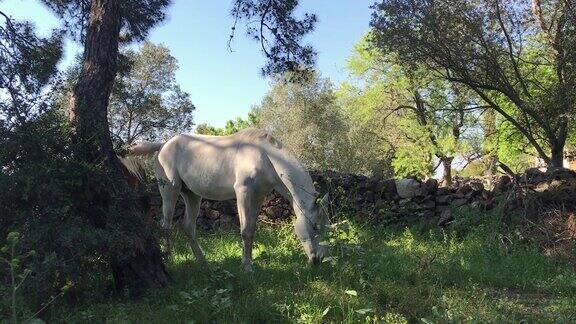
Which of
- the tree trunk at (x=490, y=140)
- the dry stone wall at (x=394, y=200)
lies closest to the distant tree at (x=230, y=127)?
the tree trunk at (x=490, y=140)

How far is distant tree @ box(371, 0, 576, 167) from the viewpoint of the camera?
34.1 feet

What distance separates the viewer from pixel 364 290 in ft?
16.5

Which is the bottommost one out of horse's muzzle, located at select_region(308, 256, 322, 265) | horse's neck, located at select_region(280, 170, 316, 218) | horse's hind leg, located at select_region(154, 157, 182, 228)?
horse's muzzle, located at select_region(308, 256, 322, 265)

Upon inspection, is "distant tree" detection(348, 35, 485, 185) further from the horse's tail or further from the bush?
the bush

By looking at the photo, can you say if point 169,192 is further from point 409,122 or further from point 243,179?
point 409,122

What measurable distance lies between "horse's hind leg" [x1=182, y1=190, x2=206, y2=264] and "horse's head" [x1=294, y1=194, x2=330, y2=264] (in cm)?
173

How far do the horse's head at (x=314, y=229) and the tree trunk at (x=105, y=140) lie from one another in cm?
159

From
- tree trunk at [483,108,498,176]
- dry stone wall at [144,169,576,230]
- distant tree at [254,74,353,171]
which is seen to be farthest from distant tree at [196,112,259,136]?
dry stone wall at [144,169,576,230]

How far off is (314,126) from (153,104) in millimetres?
10604

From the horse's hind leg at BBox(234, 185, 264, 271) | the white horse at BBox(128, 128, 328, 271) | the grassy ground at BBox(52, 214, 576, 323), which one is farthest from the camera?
the horse's hind leg at BBox(234, 185, 264, 271)

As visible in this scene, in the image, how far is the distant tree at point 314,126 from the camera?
33531mm

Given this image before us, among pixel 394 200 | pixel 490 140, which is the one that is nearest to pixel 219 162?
pixel 394 200

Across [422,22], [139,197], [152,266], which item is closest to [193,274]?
[152,266]

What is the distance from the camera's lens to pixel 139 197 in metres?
5.73
